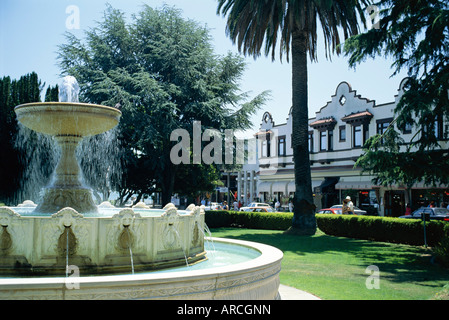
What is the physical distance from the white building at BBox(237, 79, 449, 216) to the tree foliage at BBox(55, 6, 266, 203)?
41.7 feet

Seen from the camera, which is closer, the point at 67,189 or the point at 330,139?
the point at 67,189

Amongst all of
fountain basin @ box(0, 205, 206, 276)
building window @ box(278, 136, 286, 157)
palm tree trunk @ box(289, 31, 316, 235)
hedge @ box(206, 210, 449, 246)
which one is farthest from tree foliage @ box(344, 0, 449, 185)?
building window @ box(278, 136, 286, 157)

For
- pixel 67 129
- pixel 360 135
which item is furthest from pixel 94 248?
pixel 360 135

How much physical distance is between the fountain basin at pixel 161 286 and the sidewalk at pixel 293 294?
1.56m

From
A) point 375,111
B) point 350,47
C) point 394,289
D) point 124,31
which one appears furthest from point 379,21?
point 375,111

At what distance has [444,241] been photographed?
41.8ft

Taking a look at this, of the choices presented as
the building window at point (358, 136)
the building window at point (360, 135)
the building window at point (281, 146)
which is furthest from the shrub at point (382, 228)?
the building window at point (281, 146)

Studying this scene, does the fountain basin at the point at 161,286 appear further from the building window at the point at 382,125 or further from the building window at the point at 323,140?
the building window at the point at 323,140

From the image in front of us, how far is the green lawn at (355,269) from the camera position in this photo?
9.12 metres

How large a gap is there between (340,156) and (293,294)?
32.8 metres

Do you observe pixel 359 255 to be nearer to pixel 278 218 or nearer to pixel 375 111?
pixel 278 218

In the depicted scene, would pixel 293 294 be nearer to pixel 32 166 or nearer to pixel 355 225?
pixel 355 225

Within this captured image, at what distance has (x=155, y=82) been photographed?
26453mm
